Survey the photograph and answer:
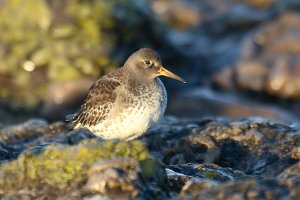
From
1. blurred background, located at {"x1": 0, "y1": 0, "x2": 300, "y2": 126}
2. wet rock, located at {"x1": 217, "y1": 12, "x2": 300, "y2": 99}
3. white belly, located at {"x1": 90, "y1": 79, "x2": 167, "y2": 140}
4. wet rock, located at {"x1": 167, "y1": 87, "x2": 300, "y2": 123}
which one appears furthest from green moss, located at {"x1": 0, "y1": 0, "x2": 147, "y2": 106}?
white belly, located at {"x1": 90, "y1": 79, "x2": 167, "y2": 140}

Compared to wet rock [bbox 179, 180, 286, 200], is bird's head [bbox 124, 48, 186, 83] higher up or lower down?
higher up

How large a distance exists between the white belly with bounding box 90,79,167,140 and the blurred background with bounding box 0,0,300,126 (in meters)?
5.62

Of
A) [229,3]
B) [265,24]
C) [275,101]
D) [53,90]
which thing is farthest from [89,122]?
[229,3]

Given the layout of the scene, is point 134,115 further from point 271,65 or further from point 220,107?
point 271,65

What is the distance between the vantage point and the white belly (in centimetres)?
819

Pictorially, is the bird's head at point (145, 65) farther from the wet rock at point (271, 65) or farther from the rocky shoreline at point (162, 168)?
the wet rock at point (271, 65)

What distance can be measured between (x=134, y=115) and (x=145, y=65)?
106cm

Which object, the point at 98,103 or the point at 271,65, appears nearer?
the point at 98,103

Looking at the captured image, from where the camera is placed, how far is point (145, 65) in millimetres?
9039

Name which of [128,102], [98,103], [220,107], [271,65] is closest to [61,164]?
[128,102]

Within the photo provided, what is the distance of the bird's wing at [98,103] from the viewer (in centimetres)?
862

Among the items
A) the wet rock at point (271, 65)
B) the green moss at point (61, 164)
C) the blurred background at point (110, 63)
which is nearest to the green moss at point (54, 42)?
the blurred background at point (110, 63)

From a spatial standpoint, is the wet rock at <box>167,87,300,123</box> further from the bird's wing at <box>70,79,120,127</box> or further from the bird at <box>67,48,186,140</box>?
the bird's wing at <box>70,79,120,127</box>

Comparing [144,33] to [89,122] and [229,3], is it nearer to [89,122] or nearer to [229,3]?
[229,3]
